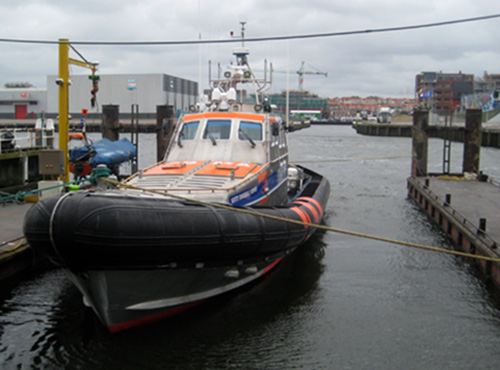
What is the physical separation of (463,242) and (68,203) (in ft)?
30.6

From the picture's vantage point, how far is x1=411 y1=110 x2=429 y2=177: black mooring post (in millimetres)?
20484

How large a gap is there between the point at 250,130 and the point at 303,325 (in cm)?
425

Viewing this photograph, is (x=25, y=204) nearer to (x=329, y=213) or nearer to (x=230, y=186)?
(x=230, y=186)

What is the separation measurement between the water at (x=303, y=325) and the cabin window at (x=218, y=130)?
10.1ft

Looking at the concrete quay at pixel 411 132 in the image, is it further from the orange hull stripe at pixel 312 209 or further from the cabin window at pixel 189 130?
the cabin window at pixel 189 130

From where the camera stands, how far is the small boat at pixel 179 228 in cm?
631

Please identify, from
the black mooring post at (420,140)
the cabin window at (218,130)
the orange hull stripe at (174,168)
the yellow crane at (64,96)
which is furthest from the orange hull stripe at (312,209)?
the black mooring post at (420,140)

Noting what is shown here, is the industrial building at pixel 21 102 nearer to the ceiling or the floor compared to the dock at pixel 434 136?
nearer to the ceiling

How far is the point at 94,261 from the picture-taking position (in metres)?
6.46

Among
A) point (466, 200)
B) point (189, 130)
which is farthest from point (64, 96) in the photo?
point (466, 200)

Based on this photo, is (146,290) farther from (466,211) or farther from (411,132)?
(411,132)

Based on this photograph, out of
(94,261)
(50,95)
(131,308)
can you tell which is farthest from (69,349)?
(50,95)

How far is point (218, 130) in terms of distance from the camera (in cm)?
1077

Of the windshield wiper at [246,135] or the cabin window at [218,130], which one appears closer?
the windshield wiper at [246,135]
